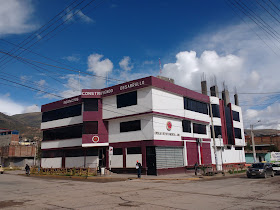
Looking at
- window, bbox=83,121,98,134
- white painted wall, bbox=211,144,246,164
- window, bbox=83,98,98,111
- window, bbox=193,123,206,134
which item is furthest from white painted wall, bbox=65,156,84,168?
white painted wall, bbox=211,144,246,164

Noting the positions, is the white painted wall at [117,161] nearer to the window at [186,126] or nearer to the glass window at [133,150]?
the glass window at [133,150]

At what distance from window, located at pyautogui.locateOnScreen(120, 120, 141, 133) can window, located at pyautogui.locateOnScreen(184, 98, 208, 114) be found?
8441 millimetres

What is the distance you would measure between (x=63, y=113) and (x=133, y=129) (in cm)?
1398

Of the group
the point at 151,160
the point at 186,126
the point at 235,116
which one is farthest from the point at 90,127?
the point at 235,116

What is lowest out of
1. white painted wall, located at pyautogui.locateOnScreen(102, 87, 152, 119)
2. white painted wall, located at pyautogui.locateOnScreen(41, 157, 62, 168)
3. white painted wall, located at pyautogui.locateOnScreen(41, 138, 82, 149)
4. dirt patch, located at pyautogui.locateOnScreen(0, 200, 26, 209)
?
dirt patch, located at pyautogui.locateOnScreen(0, 200, 26, 209)

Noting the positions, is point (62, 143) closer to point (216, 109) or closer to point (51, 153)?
point (51, 153)

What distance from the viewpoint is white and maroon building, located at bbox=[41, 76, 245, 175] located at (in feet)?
95.9

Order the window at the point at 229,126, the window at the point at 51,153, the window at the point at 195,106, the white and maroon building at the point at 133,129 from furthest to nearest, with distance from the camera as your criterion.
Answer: the window at the point at 229,126 < the window at the point at 51,153 < the window at the point at 195,106 < the white and maroon building at the point at 133,129

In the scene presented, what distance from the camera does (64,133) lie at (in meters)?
37.8

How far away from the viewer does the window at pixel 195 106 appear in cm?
3539

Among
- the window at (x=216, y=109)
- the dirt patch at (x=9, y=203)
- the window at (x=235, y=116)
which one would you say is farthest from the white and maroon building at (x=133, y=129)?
the dirt patch at (x=9, y=203)

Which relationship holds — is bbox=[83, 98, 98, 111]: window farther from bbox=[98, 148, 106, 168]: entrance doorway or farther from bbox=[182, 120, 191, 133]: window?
bbox=[182, 120, 191, 133]: window

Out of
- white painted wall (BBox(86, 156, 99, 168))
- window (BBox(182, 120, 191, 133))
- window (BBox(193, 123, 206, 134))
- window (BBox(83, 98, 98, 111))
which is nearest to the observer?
white painted wall (BBox(86, 156, 99, 168))

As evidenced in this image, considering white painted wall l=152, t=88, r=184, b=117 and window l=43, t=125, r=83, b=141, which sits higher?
white painted wall l=152, t=88, r=184, b=117
